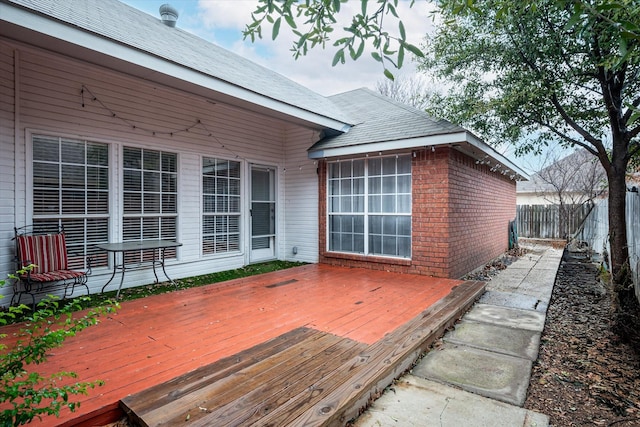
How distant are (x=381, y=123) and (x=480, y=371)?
5308 millimetres

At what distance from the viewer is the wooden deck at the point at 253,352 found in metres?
2.07

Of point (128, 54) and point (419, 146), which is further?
point (419, 146)

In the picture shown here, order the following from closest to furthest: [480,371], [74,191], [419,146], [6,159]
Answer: [480,371] → [6,159] → [74,191] → [419,146]

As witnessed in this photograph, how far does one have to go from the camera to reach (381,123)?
702 cm

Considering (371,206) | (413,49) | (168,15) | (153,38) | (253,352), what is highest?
(168,15)

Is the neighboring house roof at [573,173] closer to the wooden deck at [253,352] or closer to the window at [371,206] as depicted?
the window at [371,206]

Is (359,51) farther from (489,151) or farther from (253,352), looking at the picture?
(489,151)

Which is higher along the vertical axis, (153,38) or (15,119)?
(153,38)

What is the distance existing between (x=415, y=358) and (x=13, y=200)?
517 centimetres

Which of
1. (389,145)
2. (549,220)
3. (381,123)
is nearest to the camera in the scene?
(389,145)

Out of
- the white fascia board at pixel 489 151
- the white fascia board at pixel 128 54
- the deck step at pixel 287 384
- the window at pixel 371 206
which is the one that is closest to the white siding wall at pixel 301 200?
the window at pixel 371 206

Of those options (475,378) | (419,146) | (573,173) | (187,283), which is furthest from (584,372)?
(573,173)

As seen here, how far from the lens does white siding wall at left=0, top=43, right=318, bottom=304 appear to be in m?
4.29

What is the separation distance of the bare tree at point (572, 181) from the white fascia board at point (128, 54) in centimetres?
1221
